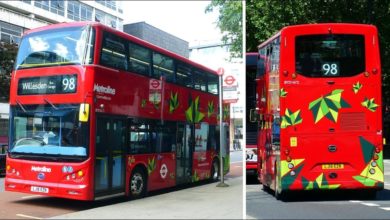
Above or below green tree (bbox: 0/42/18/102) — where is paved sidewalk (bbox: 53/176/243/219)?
below

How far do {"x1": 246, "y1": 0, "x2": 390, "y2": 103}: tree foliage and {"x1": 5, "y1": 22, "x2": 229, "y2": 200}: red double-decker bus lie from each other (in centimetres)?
1558

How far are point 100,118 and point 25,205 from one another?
262 cm

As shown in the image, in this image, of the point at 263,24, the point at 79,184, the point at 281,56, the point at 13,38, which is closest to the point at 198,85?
the point at 281,56

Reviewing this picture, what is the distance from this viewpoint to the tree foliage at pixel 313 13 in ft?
91.2

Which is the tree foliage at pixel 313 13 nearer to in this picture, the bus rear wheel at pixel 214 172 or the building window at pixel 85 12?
the bus rear wheel at pixel 214 172

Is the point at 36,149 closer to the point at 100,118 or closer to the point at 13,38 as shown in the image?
the point at 100,118

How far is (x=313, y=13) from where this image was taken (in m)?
27.8

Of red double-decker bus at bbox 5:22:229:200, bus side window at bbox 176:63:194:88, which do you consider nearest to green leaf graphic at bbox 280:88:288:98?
red double-decker bus at bbox 5:22:229:200

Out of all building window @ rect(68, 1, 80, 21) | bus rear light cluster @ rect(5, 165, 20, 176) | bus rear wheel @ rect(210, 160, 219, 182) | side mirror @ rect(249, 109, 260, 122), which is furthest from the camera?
building window @ rect(68, 1, 80, 21)

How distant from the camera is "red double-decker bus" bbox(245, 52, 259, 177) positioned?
15961mm

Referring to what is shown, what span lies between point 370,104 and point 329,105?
852 millimetres

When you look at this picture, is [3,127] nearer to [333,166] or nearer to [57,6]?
[57,6]

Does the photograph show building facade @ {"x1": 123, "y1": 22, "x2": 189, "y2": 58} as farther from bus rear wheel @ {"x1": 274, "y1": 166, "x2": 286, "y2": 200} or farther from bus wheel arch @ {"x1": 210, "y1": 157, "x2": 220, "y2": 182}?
bus rear wheel @ {"x1": 274, "y1": 166, "x2": 286, "y2": 200}

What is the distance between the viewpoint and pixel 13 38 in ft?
112
